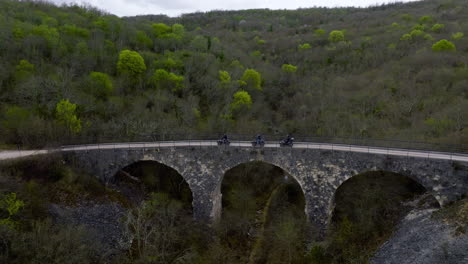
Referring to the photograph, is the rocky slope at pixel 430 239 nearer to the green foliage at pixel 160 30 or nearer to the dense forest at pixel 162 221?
the dense forest at pixel 162 221

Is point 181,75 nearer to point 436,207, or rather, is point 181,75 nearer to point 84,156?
point 84,156

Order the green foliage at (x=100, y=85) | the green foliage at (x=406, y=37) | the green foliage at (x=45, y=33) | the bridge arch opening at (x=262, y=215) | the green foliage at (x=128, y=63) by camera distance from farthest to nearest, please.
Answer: the green foliage at (x=406, y=37) → the green foliage at (x=128, y=63) → the green foliage at (x=45, y=33) → the green foliage at (x=100, y=85) → the bridge arch opening at (x=262, y=215)

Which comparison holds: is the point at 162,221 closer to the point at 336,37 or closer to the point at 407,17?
the point at 336,37

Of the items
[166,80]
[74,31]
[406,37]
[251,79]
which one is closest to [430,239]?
[251,79]

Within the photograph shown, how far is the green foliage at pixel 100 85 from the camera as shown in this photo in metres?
43.0

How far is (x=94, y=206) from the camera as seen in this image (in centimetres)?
2692

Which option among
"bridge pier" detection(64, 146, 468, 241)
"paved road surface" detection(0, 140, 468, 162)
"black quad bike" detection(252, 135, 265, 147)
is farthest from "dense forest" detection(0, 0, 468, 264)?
"black quad bike" detection(252, 135, 265, 147)

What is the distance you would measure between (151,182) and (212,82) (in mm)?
24256

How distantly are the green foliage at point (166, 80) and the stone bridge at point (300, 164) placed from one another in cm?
1968

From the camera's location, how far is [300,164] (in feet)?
92.0

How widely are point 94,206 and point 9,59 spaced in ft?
91.3

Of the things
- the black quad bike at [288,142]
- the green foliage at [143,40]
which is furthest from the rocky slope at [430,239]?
the green foliage at [143,40]

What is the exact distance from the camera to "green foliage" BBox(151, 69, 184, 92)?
160ft

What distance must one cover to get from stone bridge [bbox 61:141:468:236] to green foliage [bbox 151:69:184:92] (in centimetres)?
1968
